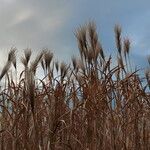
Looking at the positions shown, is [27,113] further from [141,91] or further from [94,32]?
[141,91]

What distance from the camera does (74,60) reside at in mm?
3871

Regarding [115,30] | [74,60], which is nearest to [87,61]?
[115,30]

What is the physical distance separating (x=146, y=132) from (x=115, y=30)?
108cm

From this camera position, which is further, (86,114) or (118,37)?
(118,37)

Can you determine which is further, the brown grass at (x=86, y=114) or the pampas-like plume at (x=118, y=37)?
the pampas-like plume at (x=118, y=37)

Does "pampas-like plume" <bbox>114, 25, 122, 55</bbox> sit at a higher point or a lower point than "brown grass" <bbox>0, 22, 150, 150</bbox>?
higher

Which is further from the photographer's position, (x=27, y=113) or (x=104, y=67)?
(x=104, y=67)

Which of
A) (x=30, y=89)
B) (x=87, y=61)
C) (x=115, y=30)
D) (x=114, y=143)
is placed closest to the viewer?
(x=30, y=89)

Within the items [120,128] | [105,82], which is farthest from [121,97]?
[120,128]

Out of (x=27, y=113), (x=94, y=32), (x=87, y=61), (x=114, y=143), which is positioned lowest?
(x=114, y=143)

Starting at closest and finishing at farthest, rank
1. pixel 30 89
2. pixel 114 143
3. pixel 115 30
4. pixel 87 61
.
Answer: pixel 30 89 → pixel 114 143 → pixel 87 61 → pixel 115 30

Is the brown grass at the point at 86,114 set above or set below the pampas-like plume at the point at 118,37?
below

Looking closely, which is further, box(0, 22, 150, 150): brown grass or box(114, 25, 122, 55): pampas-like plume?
box(114, 25, 122, 55): pampas-like plume

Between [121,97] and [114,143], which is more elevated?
[121,97]
